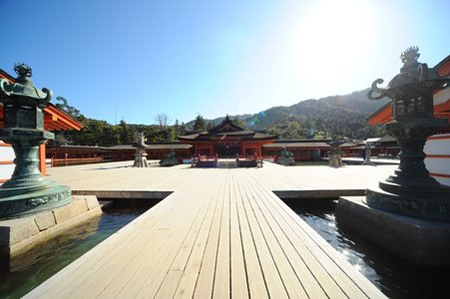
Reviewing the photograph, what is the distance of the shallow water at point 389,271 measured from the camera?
3051mm

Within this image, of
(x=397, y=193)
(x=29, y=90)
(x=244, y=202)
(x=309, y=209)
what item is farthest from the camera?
(x=309, y=209)

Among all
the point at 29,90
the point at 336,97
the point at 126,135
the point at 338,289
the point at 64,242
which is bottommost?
the point at 64,242

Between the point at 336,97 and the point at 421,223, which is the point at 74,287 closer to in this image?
the point at 421,223

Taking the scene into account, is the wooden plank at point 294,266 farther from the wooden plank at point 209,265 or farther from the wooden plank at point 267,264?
the wooden plank at point 209,265

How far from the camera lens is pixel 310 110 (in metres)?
174

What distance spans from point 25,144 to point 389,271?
365 inches

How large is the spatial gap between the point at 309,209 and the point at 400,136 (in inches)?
157

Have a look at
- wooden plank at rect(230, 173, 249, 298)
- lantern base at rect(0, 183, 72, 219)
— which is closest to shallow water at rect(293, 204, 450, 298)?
wooden plank at rect(230, 173, 249, 298)

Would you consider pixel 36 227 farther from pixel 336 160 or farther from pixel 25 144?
pixel 336 160

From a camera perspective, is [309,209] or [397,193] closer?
[397,193]

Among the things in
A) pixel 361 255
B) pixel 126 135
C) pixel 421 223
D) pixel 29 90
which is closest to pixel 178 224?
pixel 361 255

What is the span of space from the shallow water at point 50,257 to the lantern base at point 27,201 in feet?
3.02

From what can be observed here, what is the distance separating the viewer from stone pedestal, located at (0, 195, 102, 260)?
372 cm

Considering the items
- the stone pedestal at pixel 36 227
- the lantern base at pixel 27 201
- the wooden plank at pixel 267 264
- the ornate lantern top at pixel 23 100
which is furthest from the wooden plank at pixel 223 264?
the ornate lantern top at pixel 23 100
